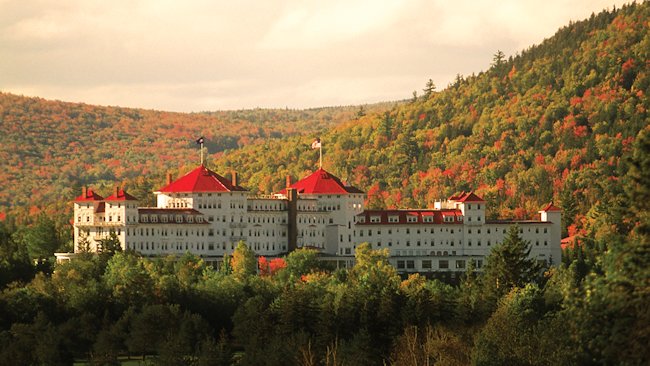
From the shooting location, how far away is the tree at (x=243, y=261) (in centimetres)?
15675

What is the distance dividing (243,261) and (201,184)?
44.2 ft

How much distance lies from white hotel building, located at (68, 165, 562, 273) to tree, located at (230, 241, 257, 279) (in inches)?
210

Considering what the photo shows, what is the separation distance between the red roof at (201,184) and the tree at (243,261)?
8.30 metres

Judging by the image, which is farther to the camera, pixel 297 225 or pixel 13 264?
pixel 297 225

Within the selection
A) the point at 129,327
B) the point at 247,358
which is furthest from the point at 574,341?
the point at 129,327

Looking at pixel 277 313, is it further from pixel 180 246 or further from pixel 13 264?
pixel 180 246

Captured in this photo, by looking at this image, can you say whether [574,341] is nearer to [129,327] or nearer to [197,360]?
[197,360]

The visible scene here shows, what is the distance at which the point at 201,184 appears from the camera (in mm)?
169000

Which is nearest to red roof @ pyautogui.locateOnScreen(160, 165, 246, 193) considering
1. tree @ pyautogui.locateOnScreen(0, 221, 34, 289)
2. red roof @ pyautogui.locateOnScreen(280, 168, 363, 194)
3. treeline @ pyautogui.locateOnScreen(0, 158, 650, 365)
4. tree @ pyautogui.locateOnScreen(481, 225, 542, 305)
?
red roof @ pyautogui.locateOnScreen(280, 168, 363, 194)

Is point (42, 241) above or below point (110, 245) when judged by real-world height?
above

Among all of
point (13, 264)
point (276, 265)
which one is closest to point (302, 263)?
point (276, 265)

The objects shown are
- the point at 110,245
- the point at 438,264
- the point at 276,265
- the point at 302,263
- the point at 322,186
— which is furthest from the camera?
the point at 322,186

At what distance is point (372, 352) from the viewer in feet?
362

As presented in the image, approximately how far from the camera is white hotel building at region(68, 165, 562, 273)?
16450 centimetres
